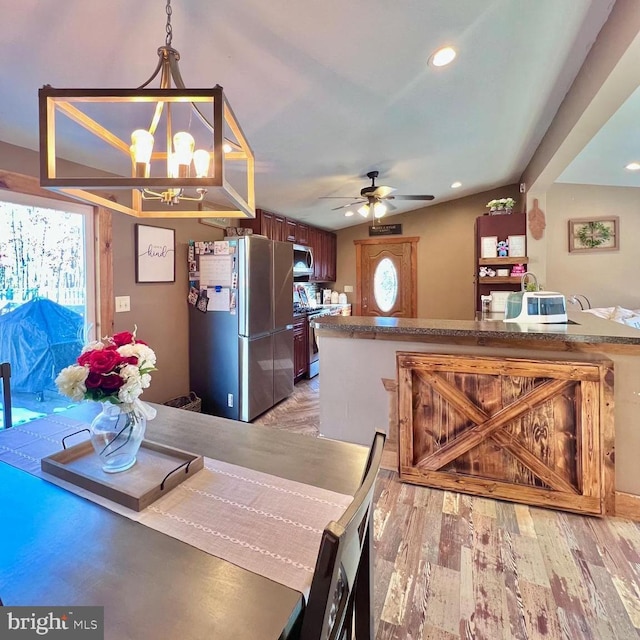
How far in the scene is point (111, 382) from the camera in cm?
101

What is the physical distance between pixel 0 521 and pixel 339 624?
845 mm

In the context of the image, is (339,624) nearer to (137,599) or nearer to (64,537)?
(137,599)

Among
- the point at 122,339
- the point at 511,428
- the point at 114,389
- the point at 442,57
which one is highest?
the point at 442,57

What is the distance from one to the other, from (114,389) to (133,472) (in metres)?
0.27

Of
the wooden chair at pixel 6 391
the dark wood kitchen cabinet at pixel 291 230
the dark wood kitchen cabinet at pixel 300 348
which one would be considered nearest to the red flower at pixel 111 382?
the wooden chair at pixel 6 391

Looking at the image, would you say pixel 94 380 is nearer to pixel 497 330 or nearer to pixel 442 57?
pixel 497 330

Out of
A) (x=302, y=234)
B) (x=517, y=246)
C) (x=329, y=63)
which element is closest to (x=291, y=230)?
(x=302, y=234)

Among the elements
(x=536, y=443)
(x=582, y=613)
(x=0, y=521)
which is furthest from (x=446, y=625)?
(x=0, y=521)

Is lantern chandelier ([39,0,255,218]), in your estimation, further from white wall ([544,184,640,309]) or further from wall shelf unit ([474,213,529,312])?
white wall ([544,184,640,309])

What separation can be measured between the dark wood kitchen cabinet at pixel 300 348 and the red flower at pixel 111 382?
141 inches

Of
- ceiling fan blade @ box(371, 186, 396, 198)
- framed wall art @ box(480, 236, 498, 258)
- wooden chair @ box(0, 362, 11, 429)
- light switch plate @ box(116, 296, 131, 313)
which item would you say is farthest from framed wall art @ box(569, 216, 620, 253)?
wooden chair @ box(0, 362, 11, 429)

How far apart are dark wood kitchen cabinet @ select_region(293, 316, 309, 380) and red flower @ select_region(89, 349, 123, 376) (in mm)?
3557

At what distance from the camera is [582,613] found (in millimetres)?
1426

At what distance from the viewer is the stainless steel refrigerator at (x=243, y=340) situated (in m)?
3.37
